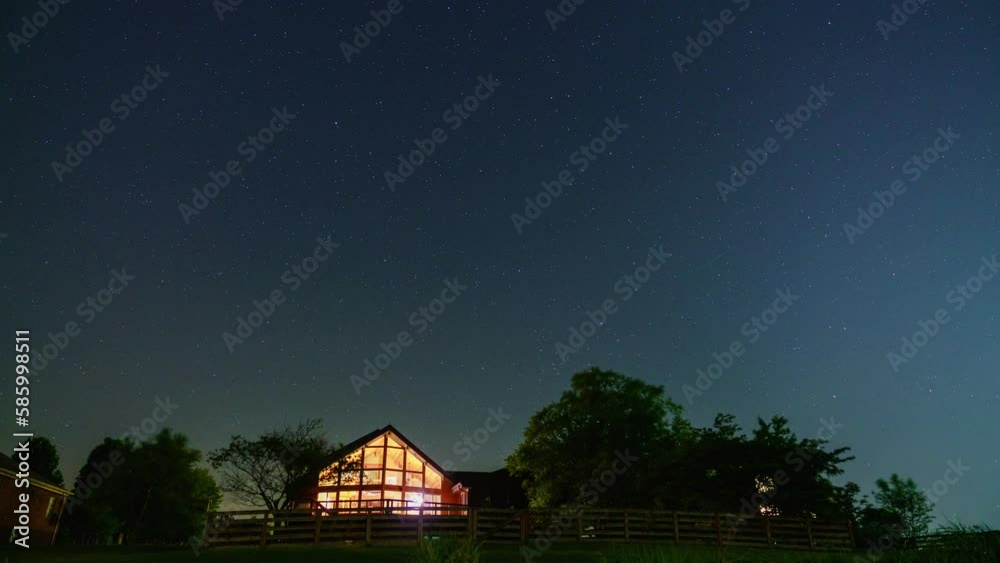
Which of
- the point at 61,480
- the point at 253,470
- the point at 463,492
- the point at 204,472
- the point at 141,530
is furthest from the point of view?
the point at 61,480

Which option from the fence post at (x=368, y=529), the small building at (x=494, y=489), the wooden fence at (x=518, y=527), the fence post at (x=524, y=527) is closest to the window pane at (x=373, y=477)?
the small building at (x=494, y=489)

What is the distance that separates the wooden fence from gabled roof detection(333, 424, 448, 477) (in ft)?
38.5

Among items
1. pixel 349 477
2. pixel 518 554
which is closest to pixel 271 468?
pixel 349 477

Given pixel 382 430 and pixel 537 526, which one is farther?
pixel 382 430

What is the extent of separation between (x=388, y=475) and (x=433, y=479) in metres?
4.10

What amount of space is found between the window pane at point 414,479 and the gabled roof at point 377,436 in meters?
1.18

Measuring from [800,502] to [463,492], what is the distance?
24028 mm

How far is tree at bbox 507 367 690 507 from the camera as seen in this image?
3622cm

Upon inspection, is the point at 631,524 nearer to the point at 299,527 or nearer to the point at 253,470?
the point at 299,527

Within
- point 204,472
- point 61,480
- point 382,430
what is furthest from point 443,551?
point 61,480

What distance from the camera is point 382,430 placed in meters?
38.8

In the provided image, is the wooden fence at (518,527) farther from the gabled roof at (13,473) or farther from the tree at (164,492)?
the tree at (164,492)

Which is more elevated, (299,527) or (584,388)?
(584,388)

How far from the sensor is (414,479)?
39.5 meters
